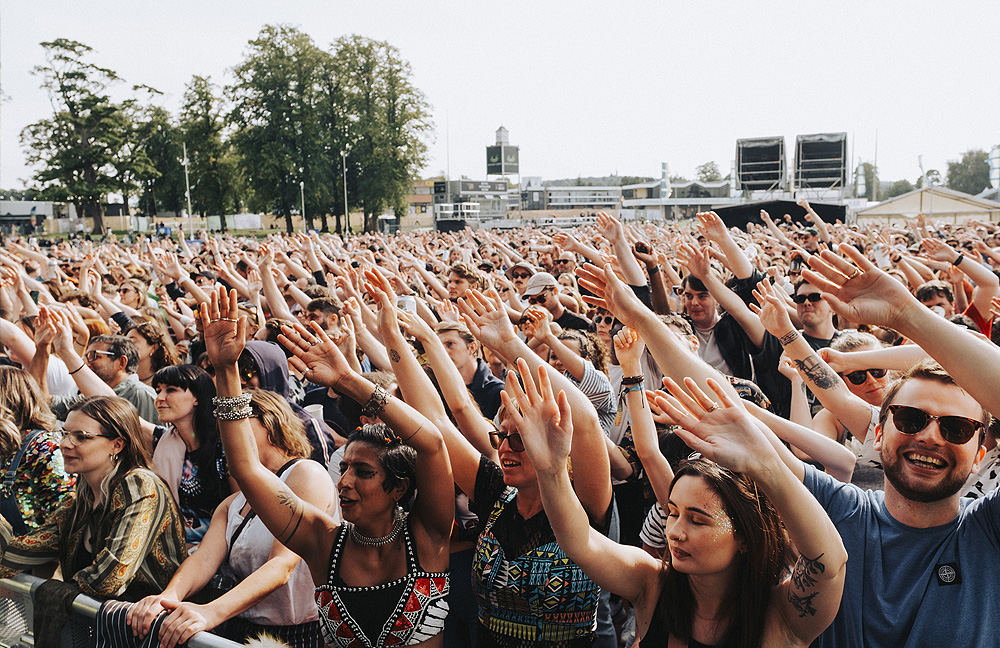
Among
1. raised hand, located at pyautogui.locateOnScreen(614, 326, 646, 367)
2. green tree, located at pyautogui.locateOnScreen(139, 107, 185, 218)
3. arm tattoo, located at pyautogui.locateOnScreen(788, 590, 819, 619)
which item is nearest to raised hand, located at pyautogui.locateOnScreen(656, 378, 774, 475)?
arm tattoo, located at pyautogui.locateOnScreen(788, 590, 819, 619)

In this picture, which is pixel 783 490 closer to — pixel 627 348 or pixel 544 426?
pixel 544 426

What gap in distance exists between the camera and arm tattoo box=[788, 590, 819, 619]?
1827mm

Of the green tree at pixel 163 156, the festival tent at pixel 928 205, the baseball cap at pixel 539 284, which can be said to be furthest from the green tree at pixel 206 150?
the baseball cap at pixel 539 284

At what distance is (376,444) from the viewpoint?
2.61 meters

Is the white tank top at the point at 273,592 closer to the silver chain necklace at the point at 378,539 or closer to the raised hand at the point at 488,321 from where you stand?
the silver chain necklace at the point at 378,539

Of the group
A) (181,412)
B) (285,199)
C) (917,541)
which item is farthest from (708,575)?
(285,199)

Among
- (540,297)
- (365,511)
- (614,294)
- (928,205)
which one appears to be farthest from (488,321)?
(928,205)

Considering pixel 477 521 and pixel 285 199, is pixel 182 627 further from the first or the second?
pixel 285 199

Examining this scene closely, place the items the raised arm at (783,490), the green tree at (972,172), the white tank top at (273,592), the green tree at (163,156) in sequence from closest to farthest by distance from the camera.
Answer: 1. the raised arm at (783,490)
2. the white tank top at (273,592)
3. the green tree at (163,156)
4. the green tree at (972,172)

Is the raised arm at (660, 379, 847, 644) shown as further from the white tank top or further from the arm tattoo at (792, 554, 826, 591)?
the white tank top

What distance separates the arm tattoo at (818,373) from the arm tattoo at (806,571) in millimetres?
1299

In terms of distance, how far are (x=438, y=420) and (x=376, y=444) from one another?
1.03ft

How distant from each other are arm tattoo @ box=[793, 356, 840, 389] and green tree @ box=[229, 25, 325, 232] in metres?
48.2

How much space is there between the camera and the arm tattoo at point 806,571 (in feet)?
5.83
